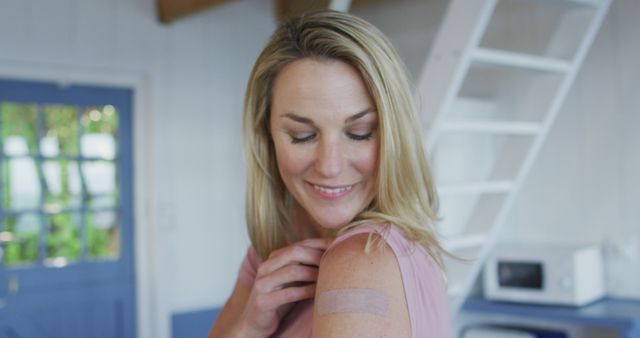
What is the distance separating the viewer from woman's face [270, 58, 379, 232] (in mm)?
864

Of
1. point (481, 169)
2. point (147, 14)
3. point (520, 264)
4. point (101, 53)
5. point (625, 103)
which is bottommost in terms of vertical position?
point (520, 264)

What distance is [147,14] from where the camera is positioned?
435 centimetres

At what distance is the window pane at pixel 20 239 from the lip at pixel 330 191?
3.39 m

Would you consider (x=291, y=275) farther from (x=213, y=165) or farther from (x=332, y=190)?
(x=213, y=165)

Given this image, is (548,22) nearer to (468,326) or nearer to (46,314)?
(468,326)

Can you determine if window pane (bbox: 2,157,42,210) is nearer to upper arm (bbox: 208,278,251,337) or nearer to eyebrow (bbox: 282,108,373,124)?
upper arm (bbox: 208,278,251,337)

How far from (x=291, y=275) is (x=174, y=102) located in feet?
11.9

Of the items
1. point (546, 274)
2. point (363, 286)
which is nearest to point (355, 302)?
point (363, 286)

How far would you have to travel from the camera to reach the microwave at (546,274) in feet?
10.7

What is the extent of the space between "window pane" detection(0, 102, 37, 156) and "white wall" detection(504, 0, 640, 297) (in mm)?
2703

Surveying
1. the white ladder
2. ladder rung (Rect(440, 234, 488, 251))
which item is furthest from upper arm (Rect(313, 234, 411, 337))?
ladder rung (Rect(440, 234, 488, 251))

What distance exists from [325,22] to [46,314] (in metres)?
3.50

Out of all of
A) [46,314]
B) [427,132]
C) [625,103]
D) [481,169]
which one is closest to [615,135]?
[625,103]

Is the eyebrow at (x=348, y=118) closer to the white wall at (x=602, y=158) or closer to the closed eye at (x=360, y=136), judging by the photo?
the closed eye at (x=360, y=136)
